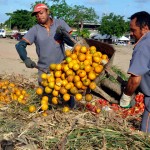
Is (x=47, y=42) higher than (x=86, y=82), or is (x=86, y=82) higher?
(x=47, y=42)

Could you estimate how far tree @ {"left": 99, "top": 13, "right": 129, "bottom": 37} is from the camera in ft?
257

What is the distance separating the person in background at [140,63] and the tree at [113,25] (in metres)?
74.3

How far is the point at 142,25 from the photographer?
4348mm

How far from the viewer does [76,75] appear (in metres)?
5.34

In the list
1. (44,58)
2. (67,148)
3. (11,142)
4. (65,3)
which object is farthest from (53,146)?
(65,3)

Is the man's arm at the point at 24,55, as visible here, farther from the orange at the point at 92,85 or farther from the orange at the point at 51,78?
the orange at the point at 92,85

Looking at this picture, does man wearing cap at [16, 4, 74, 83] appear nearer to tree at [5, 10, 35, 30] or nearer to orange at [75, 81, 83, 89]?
orange at [75, 81, 83, 89]

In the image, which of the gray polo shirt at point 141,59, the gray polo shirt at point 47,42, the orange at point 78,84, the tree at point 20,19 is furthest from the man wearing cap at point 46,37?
the tree at point 20,19

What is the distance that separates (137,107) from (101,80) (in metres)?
2.00

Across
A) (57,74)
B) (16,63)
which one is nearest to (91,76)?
(57,74)

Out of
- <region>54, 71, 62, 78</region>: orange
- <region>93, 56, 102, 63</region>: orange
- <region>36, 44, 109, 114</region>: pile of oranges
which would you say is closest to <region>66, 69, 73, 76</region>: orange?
<region>36, 44, 109, 114</region>: pile of oranges

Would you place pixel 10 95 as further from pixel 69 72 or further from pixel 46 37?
pixel 69 72

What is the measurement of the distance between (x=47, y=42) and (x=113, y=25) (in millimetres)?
73018

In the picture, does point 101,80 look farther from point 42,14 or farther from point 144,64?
point 42,14
